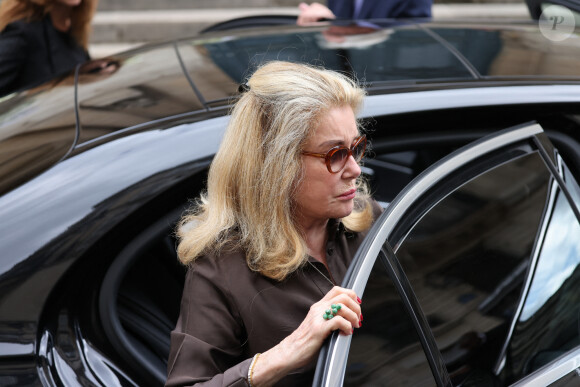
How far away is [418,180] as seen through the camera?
161cm

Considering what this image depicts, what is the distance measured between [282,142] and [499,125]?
73 cm

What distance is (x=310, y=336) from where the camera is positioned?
142 centimetres

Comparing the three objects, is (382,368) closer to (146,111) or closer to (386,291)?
(386,291)

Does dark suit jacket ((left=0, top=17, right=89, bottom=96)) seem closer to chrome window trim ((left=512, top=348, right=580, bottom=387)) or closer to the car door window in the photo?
the car door window

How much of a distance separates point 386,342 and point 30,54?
2.44 m

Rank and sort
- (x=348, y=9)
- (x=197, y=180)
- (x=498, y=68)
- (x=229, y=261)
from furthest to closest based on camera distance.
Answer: (x=348, y=9) < (x=498, y=68) < (x=197, y=180) < (x=229, y=261)

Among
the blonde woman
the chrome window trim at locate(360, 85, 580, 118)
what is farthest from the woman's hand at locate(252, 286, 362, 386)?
the chrome window trim at locate(360, 85, 580, 118)

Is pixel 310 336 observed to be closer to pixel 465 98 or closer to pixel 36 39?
pixel 465 98

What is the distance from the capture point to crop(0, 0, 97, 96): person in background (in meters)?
3.22

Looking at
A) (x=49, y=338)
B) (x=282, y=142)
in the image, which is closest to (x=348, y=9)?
(x=282, y=142)

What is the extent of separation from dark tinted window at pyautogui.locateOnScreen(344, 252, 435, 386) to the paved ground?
586 centimetres

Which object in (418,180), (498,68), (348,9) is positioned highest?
(348,9)

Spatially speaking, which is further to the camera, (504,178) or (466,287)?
(504,178)

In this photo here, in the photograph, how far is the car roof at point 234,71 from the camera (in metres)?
2.04
